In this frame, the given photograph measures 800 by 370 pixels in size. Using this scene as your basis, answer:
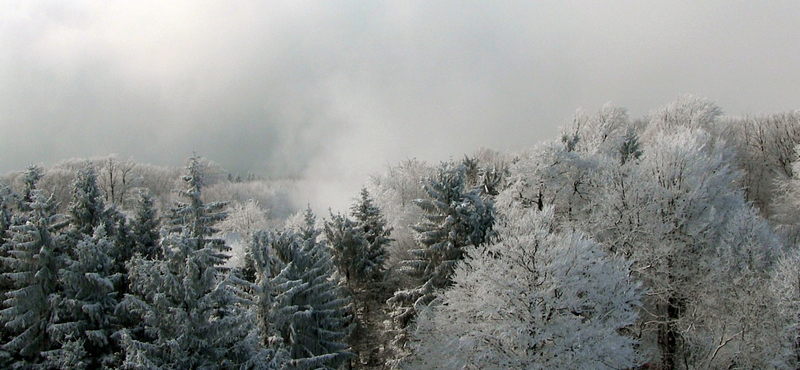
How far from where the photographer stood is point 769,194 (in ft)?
179

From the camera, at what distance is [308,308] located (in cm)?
2247

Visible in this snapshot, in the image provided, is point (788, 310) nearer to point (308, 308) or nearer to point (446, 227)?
point (446, 227)

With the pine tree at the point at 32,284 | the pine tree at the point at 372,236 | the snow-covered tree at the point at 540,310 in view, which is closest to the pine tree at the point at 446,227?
the snow-covered tree at the point at 540,310

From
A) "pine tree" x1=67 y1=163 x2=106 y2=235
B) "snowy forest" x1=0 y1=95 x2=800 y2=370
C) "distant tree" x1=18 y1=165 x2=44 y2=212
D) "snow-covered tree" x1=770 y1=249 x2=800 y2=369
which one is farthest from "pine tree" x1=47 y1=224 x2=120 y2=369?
"snow-covered tree" x1=770 y1=249 x2=800 y2=369

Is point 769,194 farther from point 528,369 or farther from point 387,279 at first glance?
point 528,369

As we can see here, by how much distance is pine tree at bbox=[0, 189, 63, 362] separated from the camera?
687 inches

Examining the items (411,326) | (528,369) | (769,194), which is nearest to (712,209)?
(528,369)

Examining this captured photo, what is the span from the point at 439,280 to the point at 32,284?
54.4 ft

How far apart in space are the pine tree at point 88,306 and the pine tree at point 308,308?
5915 mm

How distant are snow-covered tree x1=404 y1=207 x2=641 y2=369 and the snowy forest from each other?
0.27ft

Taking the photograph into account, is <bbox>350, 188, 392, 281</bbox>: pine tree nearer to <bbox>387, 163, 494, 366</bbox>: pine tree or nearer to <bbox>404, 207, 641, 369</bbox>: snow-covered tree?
<bbox>387, 163, 494, 366</bbox>: pine tree

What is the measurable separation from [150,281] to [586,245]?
15.6 metres

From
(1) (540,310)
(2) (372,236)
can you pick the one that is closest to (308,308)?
(2) (372,236)

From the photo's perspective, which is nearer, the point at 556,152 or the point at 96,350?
the point at 96,350
